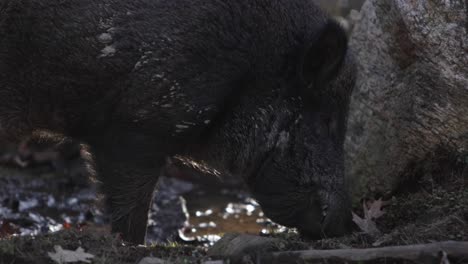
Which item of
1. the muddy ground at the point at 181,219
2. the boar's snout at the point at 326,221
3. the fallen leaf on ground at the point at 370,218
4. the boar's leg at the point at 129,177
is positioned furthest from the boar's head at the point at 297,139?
the boar's leg at the point at 129,177

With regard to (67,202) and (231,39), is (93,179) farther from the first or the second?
(67,202)

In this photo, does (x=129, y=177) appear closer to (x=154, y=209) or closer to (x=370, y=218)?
(x=370, y=218)

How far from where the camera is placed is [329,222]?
548 cm

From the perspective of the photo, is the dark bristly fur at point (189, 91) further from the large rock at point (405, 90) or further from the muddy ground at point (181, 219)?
the large rock at point (405, 90)

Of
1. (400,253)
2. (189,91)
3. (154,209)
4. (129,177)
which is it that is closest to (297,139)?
(189,91)

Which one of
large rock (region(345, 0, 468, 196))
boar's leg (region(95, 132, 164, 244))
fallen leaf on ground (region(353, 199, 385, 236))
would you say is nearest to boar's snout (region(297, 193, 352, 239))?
fallen leaf on ground (region(353, 199, 385, 236))

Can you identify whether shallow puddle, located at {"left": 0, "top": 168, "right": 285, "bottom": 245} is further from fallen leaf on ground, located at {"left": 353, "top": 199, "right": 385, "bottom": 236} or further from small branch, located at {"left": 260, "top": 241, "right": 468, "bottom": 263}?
small branch, located at {"left": 260, "top": 241, "right": 468, "bottom": 263}

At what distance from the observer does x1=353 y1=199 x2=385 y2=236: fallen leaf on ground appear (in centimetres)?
526

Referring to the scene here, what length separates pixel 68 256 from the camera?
171 inches

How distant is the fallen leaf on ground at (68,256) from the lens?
429 centimetres

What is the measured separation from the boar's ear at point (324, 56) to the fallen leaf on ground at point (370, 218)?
967 millimetres

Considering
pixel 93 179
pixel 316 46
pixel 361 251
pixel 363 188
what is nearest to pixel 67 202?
pixel 93 179

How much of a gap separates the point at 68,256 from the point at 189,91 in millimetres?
1470

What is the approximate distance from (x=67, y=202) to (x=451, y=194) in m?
4.70
